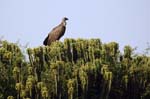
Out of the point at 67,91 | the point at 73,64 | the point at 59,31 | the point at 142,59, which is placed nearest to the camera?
the point at 67,91

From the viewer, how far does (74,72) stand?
802 inches

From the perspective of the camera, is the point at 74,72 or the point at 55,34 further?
the point at 55,34

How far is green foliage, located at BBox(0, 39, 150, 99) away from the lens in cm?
1973

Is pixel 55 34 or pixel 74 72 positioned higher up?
pixel 55 34

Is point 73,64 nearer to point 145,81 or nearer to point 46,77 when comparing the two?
point 46,77

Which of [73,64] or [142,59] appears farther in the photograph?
[142,59]

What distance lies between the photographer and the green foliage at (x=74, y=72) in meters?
19.7

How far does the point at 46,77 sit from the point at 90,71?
55.5 inches

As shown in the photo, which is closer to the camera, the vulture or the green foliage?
the green foliage

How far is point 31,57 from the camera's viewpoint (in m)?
20.8

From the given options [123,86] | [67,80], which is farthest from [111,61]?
[67,80]

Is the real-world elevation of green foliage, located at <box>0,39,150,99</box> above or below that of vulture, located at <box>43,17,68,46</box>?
below

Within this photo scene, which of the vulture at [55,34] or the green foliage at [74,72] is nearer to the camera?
the green foliage at [74,72]

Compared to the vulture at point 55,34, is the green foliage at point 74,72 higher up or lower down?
lower down
